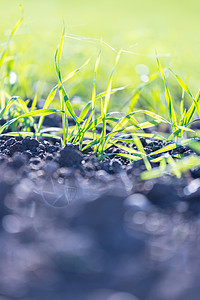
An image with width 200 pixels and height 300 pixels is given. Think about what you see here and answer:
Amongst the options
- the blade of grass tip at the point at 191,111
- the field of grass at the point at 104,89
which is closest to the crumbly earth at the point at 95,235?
the field of grass at the point at 104,89

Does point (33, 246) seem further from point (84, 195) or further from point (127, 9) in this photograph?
point (127, 9)

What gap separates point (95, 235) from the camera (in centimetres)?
125

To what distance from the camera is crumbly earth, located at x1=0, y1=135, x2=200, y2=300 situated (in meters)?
1.09

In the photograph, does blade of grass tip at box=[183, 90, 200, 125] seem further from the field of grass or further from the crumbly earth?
the crumbly earth

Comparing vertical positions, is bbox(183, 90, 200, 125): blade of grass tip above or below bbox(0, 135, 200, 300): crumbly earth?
above

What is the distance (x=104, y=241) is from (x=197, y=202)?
468mm

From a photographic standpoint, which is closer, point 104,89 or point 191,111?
point 191,111

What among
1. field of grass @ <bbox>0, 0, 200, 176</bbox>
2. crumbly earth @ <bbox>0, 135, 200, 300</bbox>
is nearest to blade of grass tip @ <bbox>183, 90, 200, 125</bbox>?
field of grass @ <bbox>0, 0, 200, 176</bbox>

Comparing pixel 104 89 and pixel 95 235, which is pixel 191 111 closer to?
pixel 95 235

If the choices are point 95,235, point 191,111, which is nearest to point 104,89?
point 191,111

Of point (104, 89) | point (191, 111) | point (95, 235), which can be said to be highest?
point (104, 89)

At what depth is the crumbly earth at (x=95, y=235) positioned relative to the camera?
1.09 metres

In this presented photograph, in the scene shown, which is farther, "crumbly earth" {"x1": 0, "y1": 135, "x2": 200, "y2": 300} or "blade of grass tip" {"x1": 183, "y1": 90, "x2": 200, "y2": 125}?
"blade of grass tip" {"x1": 183, "y1": 90, "x2": 200, "y2": 125}

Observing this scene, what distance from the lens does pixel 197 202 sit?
1.54 metres
